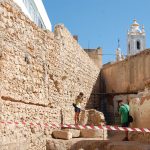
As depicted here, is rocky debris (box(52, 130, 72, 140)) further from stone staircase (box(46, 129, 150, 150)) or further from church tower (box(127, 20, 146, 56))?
church tower (box(127, 20, 146, 56))

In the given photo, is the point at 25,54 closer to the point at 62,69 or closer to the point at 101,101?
the point at 62,69

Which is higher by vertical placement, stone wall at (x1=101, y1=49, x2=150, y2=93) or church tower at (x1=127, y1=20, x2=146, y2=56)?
Answer: church tower at (x1=127, y1=20, x2=146, y2=56)

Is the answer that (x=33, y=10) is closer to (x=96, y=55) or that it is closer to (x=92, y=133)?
(x=92, y=133)

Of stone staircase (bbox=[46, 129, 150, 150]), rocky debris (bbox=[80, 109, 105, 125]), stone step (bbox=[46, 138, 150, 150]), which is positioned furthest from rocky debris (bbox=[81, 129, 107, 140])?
A: rocky debris (bbox=[80, 109, 105, 125])

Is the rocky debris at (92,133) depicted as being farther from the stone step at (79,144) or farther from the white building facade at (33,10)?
the white building facade at (33,10)

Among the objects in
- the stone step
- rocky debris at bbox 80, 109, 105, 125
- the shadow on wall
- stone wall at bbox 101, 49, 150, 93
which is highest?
stone wall at bbox 101, 49, 150, 93

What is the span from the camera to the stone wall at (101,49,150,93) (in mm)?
20219

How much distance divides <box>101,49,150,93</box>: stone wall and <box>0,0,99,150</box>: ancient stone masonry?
6.20 metres

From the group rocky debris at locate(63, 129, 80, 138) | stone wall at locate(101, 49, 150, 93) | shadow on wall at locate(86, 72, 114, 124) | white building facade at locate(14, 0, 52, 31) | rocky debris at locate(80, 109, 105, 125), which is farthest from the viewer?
shadow on wall at locate(86, 72, 114, 124)

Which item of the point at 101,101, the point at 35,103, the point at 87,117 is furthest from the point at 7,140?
the point at 101,101

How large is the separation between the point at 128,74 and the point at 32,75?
11646 millimetres

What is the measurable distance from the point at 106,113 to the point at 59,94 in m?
9.34

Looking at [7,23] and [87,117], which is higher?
[7,23]

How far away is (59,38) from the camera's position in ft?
45.1
